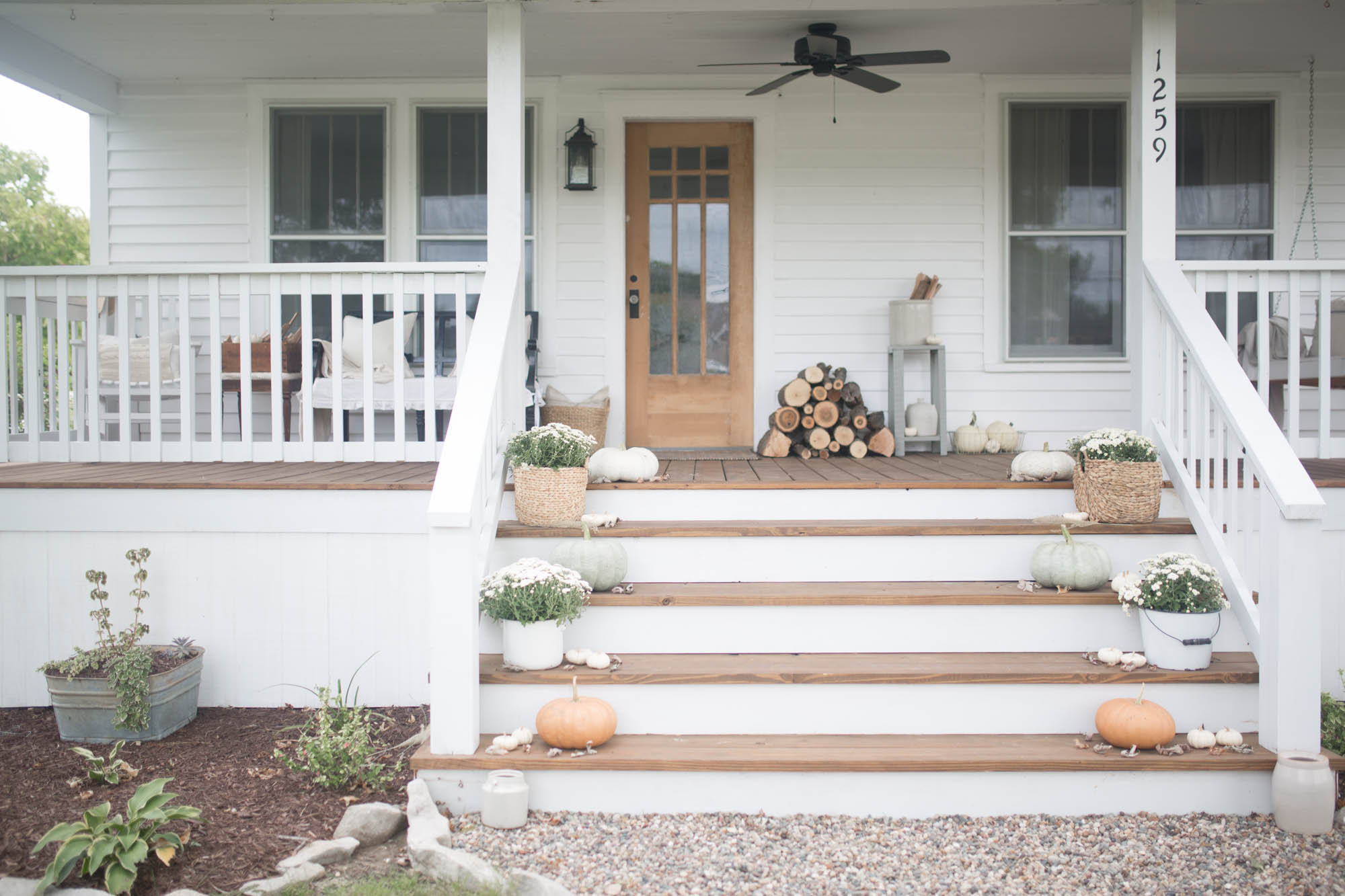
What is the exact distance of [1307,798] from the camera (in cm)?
249

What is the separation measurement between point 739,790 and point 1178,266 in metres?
2.62

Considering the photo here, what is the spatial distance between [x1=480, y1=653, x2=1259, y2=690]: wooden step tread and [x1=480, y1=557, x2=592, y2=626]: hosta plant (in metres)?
0.17

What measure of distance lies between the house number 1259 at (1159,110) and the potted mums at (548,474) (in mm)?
2475

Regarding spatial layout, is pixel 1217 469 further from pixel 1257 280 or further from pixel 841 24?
pixel 841 24

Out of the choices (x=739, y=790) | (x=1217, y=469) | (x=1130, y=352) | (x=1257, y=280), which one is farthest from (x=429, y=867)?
(x=1257, y=280)

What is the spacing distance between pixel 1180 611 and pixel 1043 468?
0.89m

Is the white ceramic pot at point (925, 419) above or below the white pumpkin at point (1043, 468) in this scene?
above

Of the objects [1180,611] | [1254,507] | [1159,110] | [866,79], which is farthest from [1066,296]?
[1180,611]

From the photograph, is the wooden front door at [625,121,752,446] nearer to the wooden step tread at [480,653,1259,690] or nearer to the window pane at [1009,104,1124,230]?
the window pane at [1009,104,1124,230]

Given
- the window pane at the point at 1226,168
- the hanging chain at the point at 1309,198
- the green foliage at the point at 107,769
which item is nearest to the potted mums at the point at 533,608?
the green foliage at the point at 107,769

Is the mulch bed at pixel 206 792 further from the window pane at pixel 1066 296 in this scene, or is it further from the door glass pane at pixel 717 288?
the window pane at pixel 1066 296

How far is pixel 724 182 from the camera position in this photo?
5.63 metres

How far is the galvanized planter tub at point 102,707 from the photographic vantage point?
10.3ft

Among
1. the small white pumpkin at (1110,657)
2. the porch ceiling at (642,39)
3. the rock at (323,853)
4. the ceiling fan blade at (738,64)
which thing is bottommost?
the rock at (323,853)
